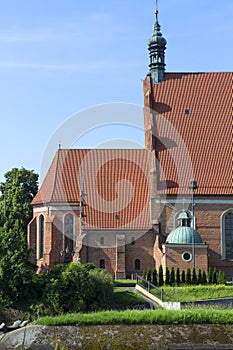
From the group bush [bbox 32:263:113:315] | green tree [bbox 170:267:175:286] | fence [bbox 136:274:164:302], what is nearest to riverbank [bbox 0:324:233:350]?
bush [bbox 32:263:113:315]

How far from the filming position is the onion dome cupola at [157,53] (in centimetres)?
5253

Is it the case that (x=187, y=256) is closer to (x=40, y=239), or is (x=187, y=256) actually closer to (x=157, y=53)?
(x=40, y=239)

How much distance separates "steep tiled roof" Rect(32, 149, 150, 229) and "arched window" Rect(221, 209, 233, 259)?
5459 mm

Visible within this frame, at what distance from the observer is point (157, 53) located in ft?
177

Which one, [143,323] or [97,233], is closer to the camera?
[143,323]

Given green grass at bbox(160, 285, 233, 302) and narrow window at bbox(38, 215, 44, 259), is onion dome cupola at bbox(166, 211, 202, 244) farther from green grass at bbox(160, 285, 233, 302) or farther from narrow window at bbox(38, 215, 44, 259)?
narrow window at bbox(38, 215, 44, 259)

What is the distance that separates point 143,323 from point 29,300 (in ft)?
37.9

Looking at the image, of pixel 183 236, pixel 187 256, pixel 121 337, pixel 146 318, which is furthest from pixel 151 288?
Result: pixel 121 337

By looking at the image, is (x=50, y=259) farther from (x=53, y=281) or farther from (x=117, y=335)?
(x=117, y=335)

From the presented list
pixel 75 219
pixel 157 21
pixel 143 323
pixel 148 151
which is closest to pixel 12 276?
pixel 143 323

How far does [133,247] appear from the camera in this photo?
1860 inches

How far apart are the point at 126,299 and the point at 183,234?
A: 1034 centimetres

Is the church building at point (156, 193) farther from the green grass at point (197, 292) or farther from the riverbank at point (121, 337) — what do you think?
the riverbank at point (121, 337)

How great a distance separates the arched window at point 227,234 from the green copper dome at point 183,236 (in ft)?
9.34
